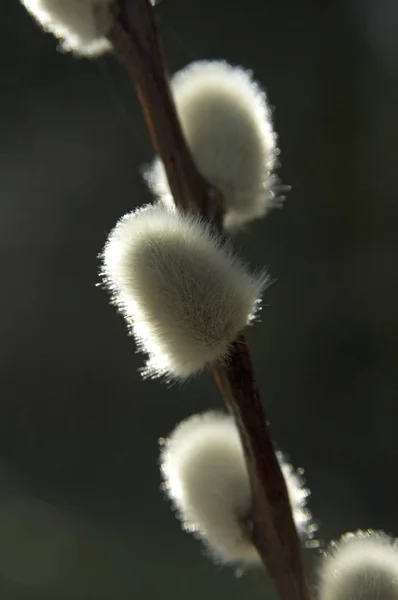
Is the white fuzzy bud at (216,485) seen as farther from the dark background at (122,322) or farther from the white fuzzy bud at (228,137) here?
the dark background at (122,322)

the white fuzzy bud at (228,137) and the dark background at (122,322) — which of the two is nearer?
the white fuzzy bud at (228,137)

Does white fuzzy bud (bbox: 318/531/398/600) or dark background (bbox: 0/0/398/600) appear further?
dark background (bbox: 0/0/398/600)

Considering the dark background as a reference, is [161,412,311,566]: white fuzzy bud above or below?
below

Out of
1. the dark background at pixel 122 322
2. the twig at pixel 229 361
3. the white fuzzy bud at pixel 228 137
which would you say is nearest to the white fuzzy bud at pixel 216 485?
the twig at pixel 229 361

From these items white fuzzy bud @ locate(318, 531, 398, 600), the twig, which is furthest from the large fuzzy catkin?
white fuzzy bud @ locate(318, 531, 398, 600)

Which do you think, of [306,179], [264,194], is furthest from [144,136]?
[264,194]

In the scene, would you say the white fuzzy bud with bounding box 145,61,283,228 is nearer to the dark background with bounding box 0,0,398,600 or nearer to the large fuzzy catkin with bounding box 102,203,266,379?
the large fuzzy catkin with bounding box 102,203,266,379
